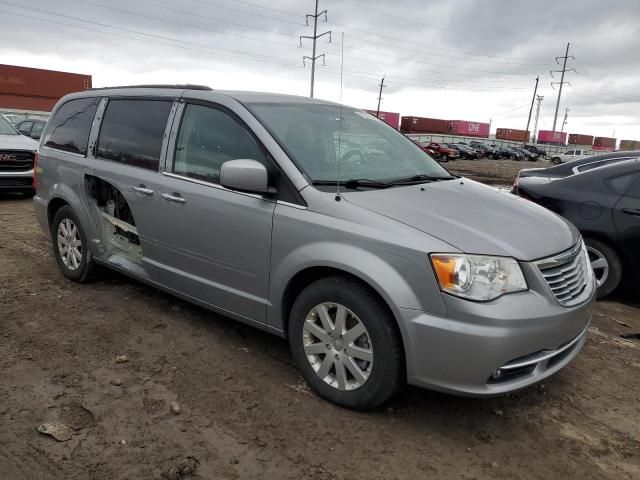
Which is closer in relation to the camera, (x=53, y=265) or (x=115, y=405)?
(x=115, y=405)

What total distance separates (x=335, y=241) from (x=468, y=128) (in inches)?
3644

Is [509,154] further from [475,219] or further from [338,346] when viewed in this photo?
[338,346]

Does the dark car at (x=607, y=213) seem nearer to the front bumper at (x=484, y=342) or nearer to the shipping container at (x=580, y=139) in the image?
the front bumper at (x=484, y=342)

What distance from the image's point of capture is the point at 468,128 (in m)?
89.6

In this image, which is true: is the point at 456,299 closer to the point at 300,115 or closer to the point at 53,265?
the point at 300,115

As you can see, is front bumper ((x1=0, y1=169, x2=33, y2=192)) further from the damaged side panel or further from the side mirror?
the side mirror

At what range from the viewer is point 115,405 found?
292 cm

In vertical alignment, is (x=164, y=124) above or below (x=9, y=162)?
above

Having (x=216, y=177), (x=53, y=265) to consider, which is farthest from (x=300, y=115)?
(x=53, y=265)

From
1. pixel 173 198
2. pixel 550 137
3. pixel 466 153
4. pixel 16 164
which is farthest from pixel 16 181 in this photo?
pixel 550 137

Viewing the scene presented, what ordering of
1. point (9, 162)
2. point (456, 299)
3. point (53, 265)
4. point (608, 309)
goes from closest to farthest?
point (456, 299)
point (608, 309)
point (53, 265)
point (9, 162)

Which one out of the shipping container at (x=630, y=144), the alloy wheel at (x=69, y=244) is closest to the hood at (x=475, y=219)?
the alloy wheel at (x=69, y=244)

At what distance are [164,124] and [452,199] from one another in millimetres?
2150

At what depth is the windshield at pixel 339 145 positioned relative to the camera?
10.7ft
